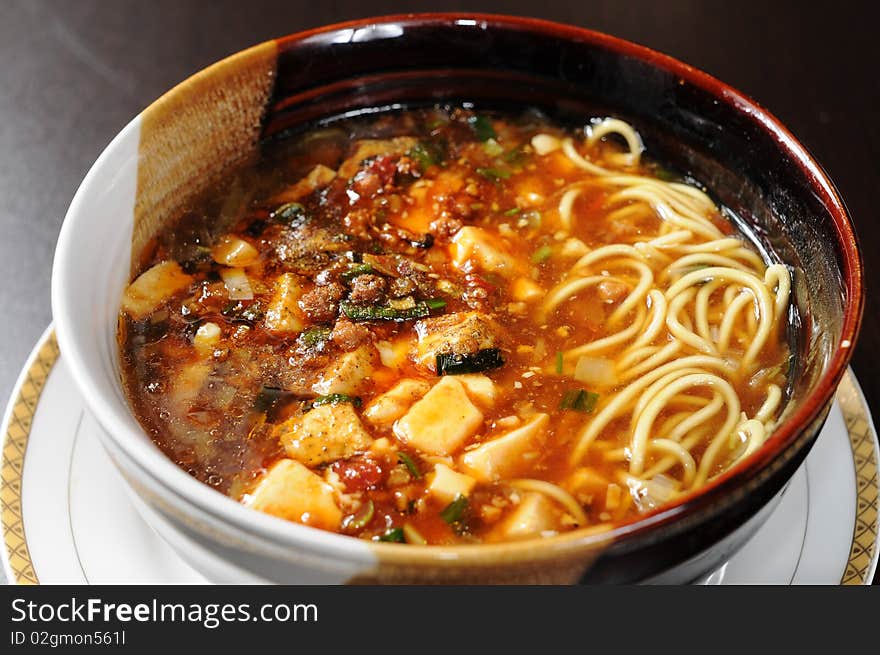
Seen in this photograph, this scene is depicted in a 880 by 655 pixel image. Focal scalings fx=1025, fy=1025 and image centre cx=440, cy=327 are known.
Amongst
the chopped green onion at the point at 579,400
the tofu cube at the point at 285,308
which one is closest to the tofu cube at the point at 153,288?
the tofu cube at the point at 285,308

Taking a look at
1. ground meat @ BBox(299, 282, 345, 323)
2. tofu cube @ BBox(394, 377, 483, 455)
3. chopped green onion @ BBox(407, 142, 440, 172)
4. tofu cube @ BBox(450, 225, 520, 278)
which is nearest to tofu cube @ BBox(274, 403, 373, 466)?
tofu cube @ BBox(394, 377, 483, 455)

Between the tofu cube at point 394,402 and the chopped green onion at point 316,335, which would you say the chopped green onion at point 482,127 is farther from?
the tofu cube at point 394,402

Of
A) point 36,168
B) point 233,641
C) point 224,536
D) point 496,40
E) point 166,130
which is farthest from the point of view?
point 36,168

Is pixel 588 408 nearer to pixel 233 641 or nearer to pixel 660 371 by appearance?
pixel 660 371

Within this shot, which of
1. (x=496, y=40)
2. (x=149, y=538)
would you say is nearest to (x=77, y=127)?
(x=496, y=40)

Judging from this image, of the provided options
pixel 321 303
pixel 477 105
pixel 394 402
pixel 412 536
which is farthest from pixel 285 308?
pixel 477 105

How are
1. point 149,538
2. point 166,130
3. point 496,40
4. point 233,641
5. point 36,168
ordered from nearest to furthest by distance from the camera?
point 233,641, point 149,538, point 166,130, point 496,40, point 36,168

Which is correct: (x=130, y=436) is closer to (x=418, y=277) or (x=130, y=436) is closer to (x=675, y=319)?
(x=418, y=277)
